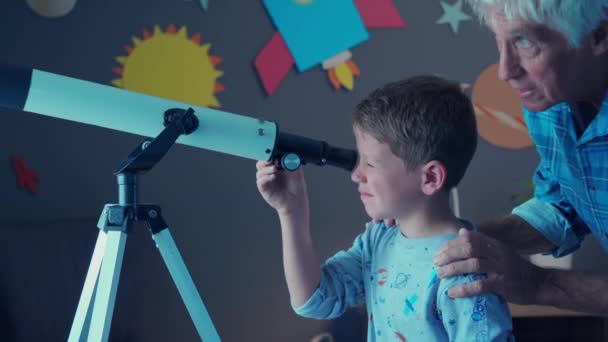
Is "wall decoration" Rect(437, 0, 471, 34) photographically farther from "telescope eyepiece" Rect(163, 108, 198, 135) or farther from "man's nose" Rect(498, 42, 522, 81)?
"telescope eyepiece" Rect(163, 108, 198, 135)

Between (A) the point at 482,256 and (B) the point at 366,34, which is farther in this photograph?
(B) the point at 366,34

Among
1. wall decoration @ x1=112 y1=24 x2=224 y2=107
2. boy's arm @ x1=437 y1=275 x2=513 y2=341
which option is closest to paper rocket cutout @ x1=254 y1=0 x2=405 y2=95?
wall decoration @ x1=112 y1=24 x2=224 y2=107

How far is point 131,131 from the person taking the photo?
1.15 meters

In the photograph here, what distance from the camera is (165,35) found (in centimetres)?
224

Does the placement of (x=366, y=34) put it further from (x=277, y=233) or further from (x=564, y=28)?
(x=564, y=28)

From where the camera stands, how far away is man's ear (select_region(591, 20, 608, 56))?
1156 mm

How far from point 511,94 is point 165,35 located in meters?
1.42

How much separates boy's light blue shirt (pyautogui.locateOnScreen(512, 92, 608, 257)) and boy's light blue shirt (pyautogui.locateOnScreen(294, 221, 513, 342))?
313mm

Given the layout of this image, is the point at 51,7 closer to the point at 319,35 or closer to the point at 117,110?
the point at 319,35

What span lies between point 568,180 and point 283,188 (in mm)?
665

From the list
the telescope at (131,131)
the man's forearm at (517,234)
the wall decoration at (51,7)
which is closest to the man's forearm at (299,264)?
the telescope at (131,131)

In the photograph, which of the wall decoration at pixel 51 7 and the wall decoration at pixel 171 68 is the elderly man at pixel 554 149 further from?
the wall decoration at pixel 51 7

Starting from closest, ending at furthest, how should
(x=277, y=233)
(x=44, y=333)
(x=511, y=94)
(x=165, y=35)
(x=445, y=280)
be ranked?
(x=445, y=280), (x=44, y=333), (x=165, y=35), (x=277, y=233), (x=511, y=94)

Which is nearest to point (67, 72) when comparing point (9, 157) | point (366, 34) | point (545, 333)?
point (9, 157)
